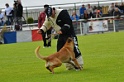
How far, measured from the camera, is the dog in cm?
1168

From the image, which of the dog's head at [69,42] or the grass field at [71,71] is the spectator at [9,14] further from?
the dog's head at [69,42]

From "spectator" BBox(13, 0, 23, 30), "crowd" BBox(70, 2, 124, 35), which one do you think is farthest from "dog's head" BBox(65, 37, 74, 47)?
"crowd" BBox(70, 2, 124, 35)

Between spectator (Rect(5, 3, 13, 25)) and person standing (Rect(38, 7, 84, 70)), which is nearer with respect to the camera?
person standing (Rect(38, 7, 84, 70))

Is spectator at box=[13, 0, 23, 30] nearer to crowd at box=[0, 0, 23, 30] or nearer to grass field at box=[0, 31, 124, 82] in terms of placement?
crowd at box=[0, 0, 23, 30]

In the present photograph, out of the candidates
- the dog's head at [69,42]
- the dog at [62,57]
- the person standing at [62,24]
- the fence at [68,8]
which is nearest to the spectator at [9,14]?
the fence at [68,8]

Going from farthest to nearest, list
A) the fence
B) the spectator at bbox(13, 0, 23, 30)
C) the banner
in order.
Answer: the fence < the banner < the spectator at bbox(13, 0, 23, 30)

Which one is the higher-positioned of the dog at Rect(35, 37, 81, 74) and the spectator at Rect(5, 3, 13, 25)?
the dog at Rect(35, 37, 81, 74)

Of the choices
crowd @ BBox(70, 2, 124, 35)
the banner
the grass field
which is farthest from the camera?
crowd @ BBox(70, 2, 124, 35)

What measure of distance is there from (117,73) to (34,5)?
29.4 m

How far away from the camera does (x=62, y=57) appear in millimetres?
11812

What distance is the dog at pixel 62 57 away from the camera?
Answer: 38.3 ft

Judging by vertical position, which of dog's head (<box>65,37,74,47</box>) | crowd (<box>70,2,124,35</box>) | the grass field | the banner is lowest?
the banner

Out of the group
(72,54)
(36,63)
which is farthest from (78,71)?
(36,63)

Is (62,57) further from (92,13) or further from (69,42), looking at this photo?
(92,13)
